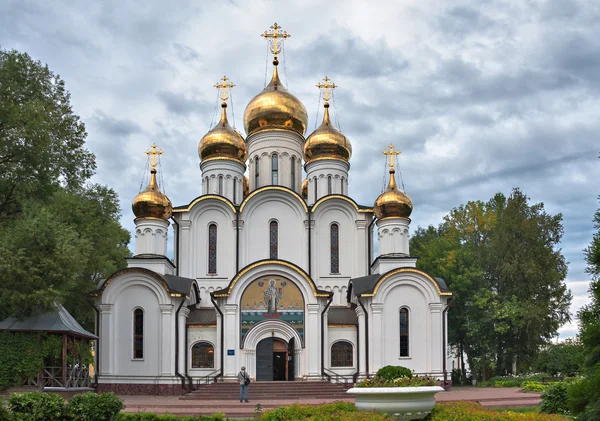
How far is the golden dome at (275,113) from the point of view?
31.8m

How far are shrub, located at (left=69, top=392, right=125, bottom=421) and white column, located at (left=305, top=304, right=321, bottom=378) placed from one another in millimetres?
13051

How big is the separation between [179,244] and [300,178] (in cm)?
677

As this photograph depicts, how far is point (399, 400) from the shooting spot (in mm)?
10305

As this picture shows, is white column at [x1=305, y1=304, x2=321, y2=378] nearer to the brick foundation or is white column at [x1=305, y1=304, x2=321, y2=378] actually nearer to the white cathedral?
the white cathedral

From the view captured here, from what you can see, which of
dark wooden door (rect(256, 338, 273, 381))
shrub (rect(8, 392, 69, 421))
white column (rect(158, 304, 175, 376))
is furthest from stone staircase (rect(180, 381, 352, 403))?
shrub (rect(8, 392, 69, 421))

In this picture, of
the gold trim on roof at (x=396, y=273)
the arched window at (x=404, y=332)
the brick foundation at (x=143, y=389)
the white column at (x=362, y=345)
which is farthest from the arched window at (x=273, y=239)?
the brick foundation at (x=143, y=389)

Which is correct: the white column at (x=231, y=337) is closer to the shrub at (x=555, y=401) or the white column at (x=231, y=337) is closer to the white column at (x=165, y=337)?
the white column at (x=165, y=337)

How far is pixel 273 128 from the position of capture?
31766 mm

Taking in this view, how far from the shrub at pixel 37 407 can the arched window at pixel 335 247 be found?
17.5 m

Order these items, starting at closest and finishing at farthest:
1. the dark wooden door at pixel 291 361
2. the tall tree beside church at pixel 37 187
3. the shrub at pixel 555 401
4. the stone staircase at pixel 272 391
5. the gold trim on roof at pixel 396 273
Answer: the shrub at pixel 555 401 < the tall tree beside church at pixel 37 187 < the stone staircase at pixel 272 391 < the gold trim on roof at pixel 396 273 < the dark wooden door at pixel 291 361

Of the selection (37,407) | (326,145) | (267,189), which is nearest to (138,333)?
(267,189)

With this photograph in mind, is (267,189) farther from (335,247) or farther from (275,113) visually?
(275,113)

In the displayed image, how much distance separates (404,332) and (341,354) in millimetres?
2540

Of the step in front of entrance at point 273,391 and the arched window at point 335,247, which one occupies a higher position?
the arched window at point 335,247
